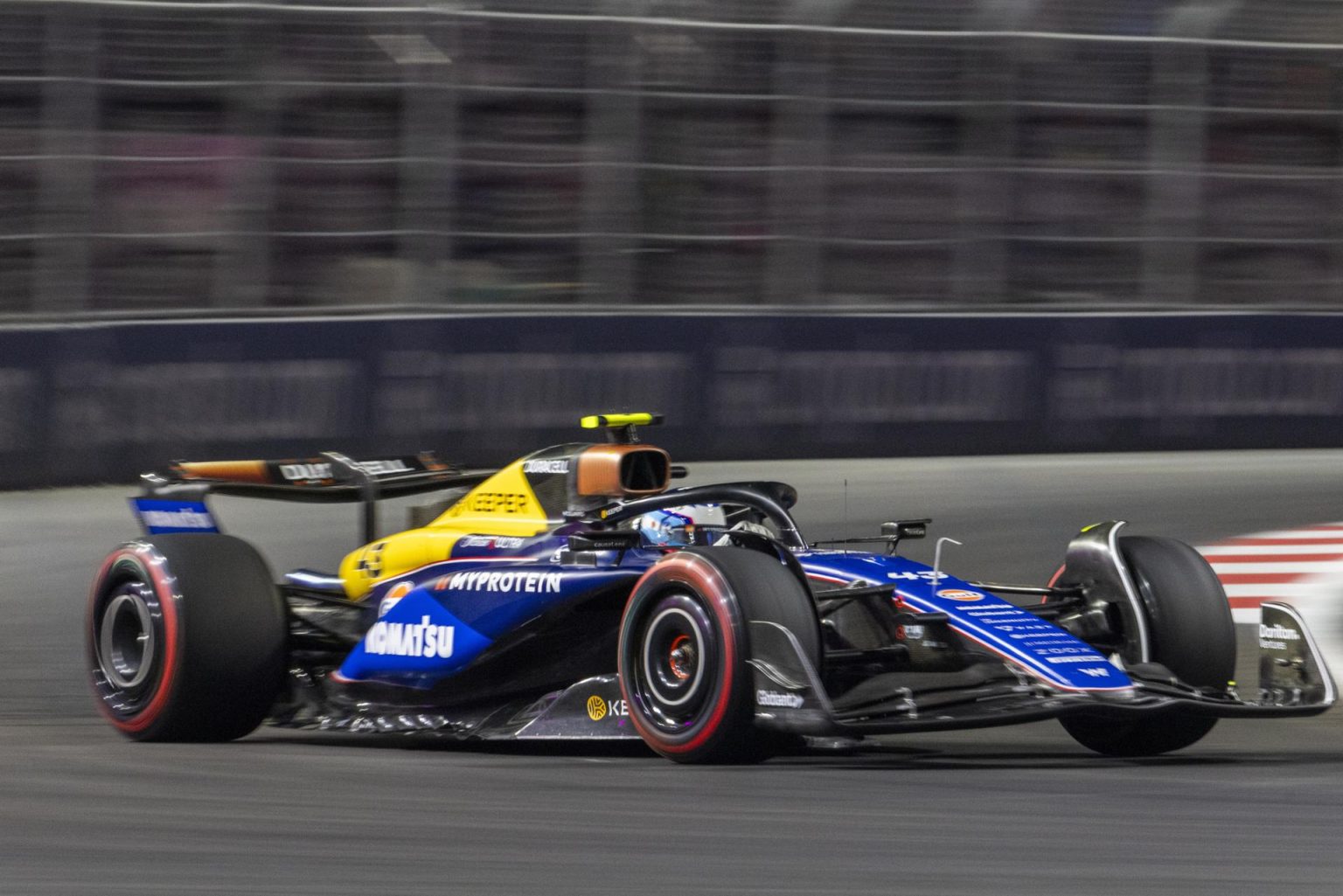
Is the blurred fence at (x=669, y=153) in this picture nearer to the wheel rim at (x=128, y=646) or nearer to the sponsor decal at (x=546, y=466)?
the wheel rim at (x=128, y=646)

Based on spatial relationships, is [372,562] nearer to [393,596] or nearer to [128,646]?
[393,596]

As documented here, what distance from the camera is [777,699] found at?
583cm

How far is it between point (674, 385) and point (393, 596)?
800 centimetres

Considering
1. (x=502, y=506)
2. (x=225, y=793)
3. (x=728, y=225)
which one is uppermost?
(x=728, y=225)

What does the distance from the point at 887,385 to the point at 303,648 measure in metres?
8.79

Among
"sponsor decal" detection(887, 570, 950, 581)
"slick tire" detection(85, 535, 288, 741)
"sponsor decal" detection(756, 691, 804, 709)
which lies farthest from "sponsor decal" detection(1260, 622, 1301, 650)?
"slick tire" detection(85, 535, 288, 741)

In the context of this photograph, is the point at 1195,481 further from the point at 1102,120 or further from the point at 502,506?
the point at 502,506

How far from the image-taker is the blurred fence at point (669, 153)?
14.0 meters

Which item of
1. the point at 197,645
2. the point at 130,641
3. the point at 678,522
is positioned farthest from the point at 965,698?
the point at 130,641

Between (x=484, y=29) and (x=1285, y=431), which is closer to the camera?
(x=484, y=29)

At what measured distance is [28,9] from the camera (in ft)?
44.9

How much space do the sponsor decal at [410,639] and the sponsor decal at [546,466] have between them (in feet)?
2.54

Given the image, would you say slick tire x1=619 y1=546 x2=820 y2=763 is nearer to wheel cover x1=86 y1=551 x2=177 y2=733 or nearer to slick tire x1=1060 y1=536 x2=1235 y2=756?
slick tire x1=1060 y1=536 x2=1235 y2=756

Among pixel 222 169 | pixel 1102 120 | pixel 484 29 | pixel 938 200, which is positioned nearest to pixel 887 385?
pixel 938 200
